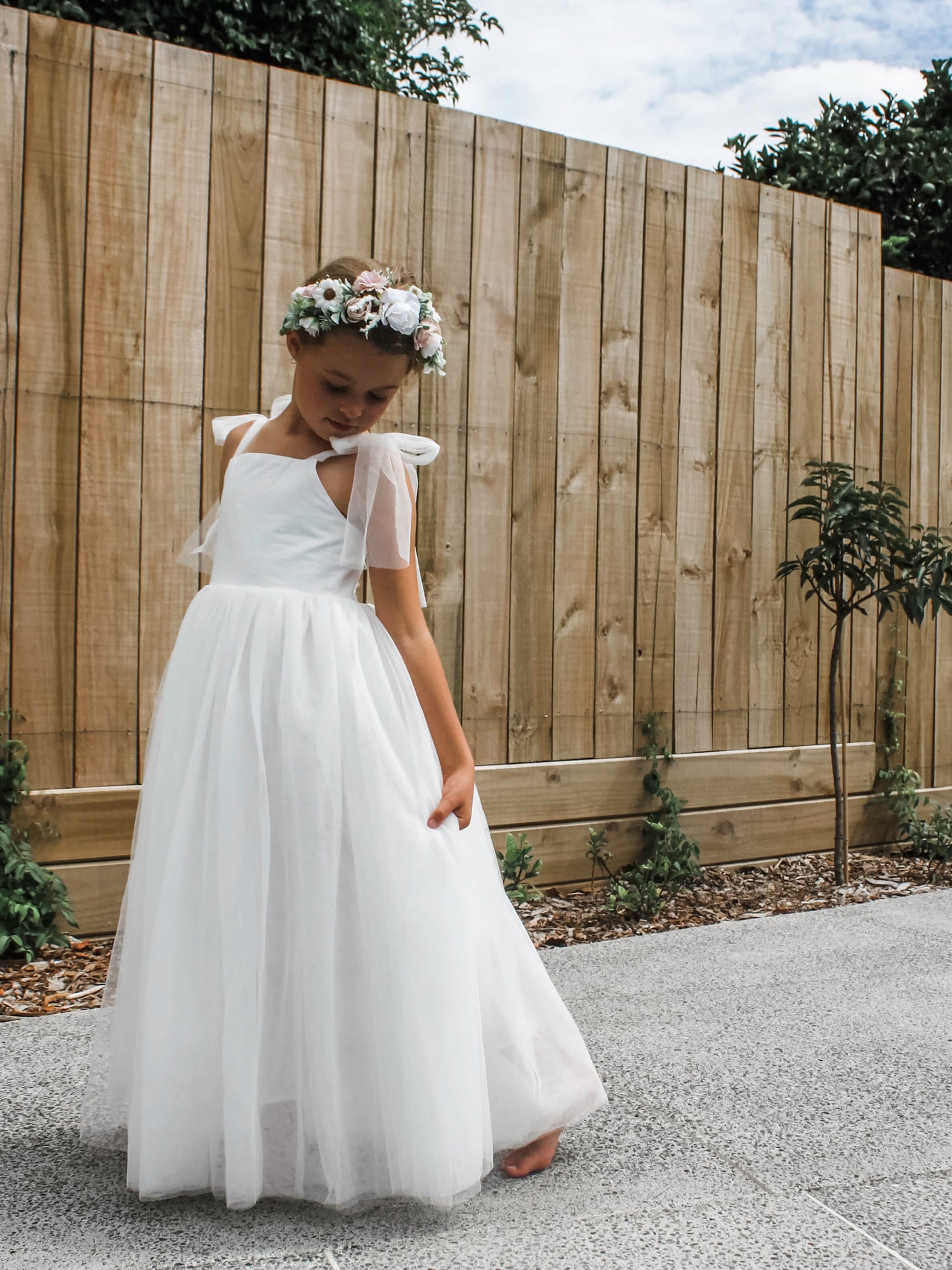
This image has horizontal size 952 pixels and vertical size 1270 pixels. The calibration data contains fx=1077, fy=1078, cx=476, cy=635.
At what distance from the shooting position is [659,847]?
3781mm

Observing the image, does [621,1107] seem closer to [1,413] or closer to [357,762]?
[357,762]

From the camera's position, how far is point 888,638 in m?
4.58

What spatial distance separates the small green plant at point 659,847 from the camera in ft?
12.1

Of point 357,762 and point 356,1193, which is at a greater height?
point 357,762

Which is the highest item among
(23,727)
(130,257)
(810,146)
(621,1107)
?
(810,146)

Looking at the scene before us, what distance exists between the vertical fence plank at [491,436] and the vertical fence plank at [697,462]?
73 centimetres

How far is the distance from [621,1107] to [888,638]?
10.1 feet

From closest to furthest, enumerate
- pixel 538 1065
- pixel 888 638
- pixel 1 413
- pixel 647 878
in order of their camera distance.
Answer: pixel 538 1065
pixel 1 413
pixel 647 878
pixel 888 638

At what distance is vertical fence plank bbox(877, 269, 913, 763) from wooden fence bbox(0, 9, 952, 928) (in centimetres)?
2

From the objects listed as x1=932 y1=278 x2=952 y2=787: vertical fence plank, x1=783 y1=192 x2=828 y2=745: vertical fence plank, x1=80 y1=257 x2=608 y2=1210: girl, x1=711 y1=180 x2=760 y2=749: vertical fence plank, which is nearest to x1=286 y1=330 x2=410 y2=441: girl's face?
x1=80 y1=257 x2=608 y2=1210: girl

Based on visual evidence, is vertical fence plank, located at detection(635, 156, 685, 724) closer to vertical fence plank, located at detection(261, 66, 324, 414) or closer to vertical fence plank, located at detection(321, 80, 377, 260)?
vertical fence plank, located at detection(321, 80, 377, 260)

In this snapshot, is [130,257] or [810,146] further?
[810,146]

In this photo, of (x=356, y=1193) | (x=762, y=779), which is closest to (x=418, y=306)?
(x=356, y=1193)

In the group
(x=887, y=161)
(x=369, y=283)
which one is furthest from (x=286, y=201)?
(x=887, y=161)
